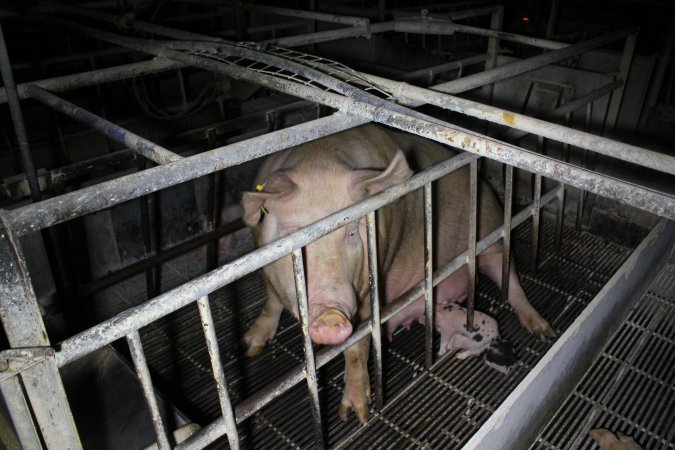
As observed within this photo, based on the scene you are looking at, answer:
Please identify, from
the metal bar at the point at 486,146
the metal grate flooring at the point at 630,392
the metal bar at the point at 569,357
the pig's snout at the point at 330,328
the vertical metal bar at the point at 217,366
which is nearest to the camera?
the metal bar at the point at 486,146

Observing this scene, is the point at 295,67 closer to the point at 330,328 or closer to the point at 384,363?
the point at 330,328

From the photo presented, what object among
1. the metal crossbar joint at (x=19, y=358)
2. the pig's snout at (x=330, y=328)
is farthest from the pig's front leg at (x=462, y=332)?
the metal crossbar joint at (x=19, y=358)

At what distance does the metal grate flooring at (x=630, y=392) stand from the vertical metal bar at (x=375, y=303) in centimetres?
82

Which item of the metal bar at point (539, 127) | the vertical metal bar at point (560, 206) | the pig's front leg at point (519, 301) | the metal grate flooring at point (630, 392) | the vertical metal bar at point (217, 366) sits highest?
the metal bar at point (539, 127)

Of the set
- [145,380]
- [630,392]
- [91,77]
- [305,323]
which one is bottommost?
[630,392]

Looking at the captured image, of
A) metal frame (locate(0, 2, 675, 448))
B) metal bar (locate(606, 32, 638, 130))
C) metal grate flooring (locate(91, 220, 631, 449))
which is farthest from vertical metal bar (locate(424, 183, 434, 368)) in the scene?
metal bar (locate(606, 32, 638, 130))

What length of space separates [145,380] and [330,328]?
786 mm

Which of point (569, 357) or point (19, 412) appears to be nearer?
point (19, 412)

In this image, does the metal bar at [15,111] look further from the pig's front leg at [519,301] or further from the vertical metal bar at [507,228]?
the pig's front leg at [519,301]

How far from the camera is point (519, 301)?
3.41m

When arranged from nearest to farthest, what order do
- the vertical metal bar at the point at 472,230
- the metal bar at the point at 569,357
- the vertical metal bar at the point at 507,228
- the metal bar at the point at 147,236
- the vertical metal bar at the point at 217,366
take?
the vertical metal bar at the point at 217,366
the metal bar at the point at 569,357
the vertical metal bar at the point at 472,230
the vertical metal bar at the point at 507,228
the metal bar at the point at 147,236

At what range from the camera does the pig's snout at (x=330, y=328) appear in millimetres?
2078

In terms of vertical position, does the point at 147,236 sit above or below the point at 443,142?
below

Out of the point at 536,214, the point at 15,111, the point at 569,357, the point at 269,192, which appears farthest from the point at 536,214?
the point at 15,111
